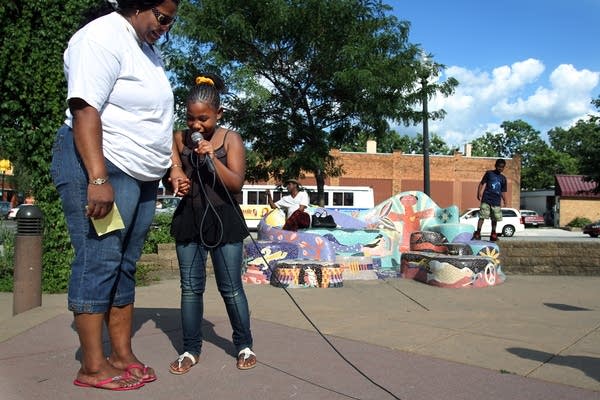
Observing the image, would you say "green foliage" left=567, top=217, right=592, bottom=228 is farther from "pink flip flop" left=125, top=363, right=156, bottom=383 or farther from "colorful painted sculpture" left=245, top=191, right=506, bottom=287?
"pink flip flop" left=125, top=363, right=156, bottom=383

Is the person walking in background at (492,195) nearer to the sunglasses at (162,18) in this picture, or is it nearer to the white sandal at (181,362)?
the white sandal at (181,362)

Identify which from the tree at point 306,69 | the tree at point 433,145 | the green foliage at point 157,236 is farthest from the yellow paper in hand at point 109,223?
the tree at point 433,145

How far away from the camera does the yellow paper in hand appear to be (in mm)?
2627

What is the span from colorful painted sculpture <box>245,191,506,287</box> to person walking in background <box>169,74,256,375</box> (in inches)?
127

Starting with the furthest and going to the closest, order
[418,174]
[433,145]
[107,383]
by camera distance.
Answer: [433,145] → [418,174] → [107,383]

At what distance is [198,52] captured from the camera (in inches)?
543

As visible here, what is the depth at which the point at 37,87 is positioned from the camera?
6066mm

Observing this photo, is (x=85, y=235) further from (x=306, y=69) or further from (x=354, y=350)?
(x=306, y=69)

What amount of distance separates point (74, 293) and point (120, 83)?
1068 millimetres

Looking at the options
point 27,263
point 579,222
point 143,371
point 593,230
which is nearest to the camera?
point 143,371

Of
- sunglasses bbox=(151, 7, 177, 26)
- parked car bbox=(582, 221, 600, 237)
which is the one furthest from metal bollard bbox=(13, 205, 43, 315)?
parked car bbox=(582, 221, 600, 237)

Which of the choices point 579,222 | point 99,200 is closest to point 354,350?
point 99,200

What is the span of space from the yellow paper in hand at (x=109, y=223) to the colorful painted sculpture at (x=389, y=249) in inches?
155

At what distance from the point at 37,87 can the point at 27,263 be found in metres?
2.17
